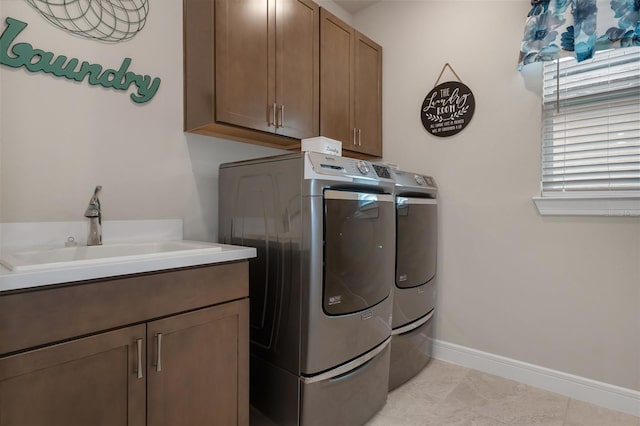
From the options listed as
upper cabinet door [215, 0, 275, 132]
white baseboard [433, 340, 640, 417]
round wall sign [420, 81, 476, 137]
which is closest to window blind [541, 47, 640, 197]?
round wall sign [420, 81, 476, 137]

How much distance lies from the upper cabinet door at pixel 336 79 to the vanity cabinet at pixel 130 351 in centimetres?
132

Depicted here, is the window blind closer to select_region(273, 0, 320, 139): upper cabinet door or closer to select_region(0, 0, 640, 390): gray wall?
select_region(0, 0, 640, 390): gray wall

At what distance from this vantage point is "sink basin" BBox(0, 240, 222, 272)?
3.20 ft

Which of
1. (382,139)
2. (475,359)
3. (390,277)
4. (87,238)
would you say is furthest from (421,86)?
(87,238)

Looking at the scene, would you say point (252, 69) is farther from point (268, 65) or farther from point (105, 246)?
point (105, 246)

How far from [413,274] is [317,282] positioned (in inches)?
36.8

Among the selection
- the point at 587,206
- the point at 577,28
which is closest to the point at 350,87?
the point at 577,28

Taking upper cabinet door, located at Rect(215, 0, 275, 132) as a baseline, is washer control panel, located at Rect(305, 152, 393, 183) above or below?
below

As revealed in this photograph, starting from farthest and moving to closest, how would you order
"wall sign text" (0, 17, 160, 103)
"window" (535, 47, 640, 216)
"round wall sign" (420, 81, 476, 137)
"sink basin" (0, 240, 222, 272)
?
"round wall sign" (420, 81, 476, 137) → "window" (535, 47, 640, 216) → "wall sign text" (0, 17, 160, 103) → "sink basin" (0, 240, 222, 272)

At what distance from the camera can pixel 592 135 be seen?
1970 mm

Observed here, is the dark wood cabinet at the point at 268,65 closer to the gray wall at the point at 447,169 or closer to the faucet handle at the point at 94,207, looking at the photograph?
the gray wall at the point at 447,169

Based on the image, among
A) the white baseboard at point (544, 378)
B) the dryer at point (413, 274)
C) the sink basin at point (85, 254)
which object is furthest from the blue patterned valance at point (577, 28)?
the sink basin at point (85, 254)

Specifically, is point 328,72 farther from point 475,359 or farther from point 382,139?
point 475,359

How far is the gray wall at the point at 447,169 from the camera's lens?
1.46 metres
